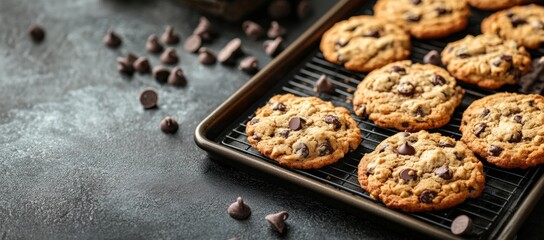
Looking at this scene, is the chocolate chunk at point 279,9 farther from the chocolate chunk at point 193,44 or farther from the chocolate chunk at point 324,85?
the chocolate chunk at point 324,85

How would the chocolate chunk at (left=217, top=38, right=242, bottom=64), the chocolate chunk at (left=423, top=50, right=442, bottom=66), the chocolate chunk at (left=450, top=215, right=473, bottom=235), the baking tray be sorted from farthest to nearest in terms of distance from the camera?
the chocolate chunk at (left=217, top=38, right=242, bottom=64)
the chocolate chunk at (left=423, top=50, right=442, bottom=66)
the baking tray
the chocolate chunk at (left=450, top=215, right=473, bottom=235)

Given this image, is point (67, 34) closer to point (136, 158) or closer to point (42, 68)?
point (42, 68)

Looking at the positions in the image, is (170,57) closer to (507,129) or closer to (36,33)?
(36,33)

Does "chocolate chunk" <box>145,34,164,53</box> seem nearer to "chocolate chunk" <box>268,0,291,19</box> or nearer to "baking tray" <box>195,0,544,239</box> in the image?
"chocolate chunk" <box>268,0,291,19</box>

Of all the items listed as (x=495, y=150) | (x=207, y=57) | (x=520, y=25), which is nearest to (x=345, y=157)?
(x=495, y=150)

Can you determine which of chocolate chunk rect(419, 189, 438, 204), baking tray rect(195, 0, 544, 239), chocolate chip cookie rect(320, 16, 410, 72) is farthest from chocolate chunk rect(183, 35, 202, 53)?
chocolate chunk rect(419, 189, 438, 204)

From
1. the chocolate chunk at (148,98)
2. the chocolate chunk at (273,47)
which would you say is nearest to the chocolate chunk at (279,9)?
the chocolate chunk at (273,47)
